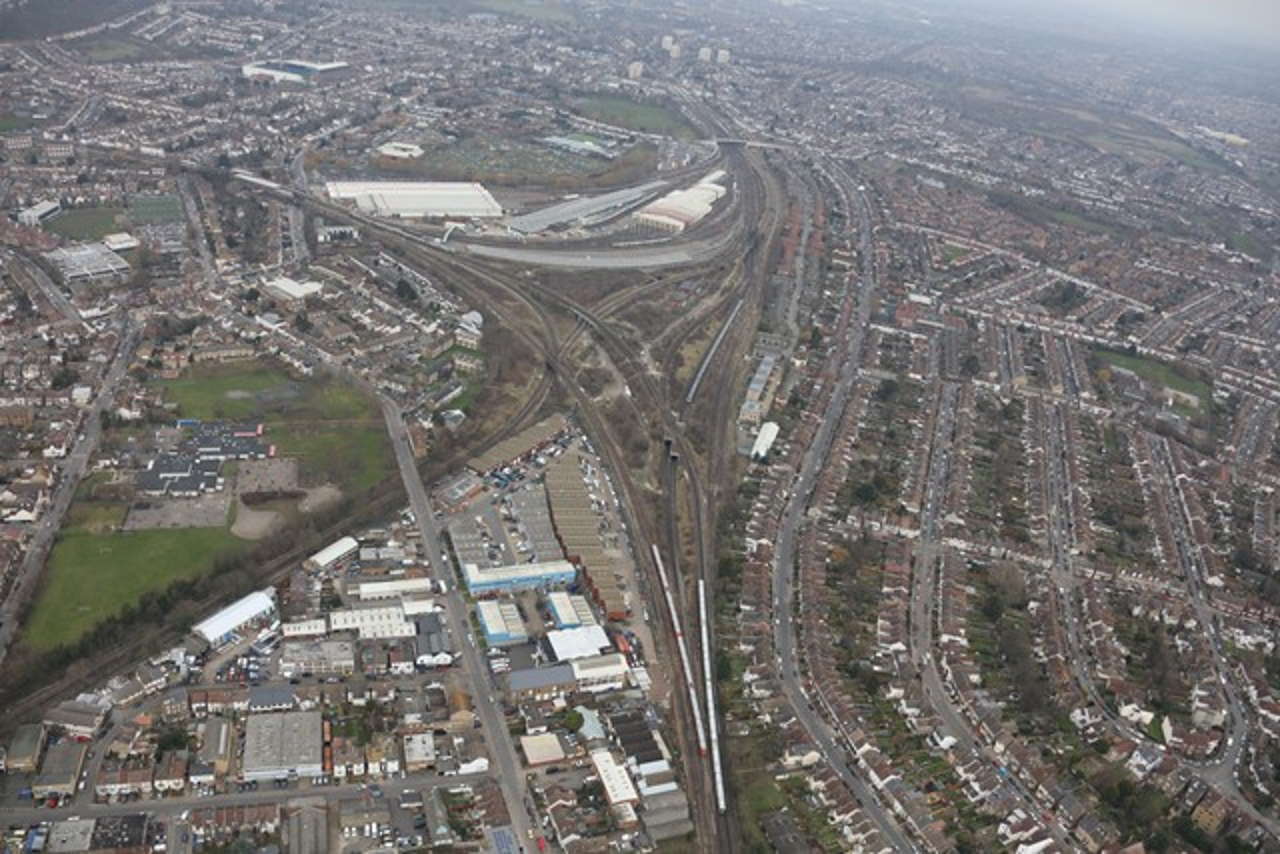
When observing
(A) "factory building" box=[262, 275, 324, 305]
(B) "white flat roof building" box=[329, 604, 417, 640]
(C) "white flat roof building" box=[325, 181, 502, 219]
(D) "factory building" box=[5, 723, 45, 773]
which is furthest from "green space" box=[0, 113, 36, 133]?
(D) "factory building" box=[5, 723, 45, 773]

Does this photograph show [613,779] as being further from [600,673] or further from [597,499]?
[597,499]

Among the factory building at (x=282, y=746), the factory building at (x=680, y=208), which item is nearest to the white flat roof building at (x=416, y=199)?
the factory building at (x=680, y=208)

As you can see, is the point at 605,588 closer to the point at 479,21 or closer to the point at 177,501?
the point at 177,501

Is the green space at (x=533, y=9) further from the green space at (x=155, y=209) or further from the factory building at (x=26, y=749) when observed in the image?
the factory building at (x=26, y=749)

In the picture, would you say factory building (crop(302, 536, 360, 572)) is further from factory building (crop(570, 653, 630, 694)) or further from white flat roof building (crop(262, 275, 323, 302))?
white flat roof building (crop(262, 275, 323, 302))

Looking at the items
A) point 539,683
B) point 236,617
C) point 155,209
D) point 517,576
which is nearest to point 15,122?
point 155,209
